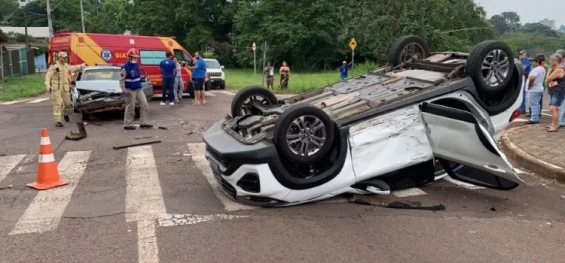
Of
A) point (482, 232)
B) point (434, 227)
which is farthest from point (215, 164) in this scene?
point (482, 232)

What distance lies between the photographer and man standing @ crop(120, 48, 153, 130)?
1060 cm

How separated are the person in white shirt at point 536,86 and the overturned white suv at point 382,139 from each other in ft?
17.8

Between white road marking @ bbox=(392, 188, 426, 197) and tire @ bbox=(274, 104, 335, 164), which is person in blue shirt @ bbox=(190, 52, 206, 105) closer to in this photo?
white road marking @ bbox=(392, 188, 426, 197)

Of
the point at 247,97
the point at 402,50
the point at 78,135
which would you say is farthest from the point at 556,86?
the point at 78,135

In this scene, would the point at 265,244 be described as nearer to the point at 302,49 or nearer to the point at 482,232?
the point at 482,232

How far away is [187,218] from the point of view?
16.5 ft

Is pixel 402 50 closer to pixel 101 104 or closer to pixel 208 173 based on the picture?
pixel 208 173

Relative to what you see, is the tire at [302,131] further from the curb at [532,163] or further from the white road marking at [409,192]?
the curb at [532,163]

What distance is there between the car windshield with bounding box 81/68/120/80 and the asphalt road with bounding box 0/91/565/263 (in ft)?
21.0

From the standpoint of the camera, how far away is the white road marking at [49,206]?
192 inches

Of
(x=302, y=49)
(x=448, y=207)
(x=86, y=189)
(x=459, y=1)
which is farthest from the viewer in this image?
(x=302, y=49)

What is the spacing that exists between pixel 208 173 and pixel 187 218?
1946mm

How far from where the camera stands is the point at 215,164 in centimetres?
554

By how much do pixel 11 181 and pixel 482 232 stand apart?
5974 millimetres
